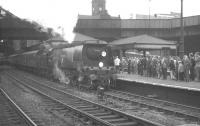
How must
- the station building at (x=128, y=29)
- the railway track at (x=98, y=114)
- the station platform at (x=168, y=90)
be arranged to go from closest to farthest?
the railway track at (x=98, y=114)
the station platform at (x=168, y=90)
the station building at (x=128, y=29)

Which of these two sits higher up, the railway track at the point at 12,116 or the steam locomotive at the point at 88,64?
the steam locomotive at the point at 88,64

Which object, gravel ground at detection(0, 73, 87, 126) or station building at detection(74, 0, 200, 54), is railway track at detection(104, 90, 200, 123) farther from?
station building at detection(74, 0, 200, 54)

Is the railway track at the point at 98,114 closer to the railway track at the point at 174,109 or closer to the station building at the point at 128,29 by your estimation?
the railway track at the point at 174,109

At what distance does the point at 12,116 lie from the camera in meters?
11.1

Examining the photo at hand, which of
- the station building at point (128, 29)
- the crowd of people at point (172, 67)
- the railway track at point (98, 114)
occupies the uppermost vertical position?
the station building at point (128, 29)

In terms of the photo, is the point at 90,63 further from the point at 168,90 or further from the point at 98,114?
the point at 98,114

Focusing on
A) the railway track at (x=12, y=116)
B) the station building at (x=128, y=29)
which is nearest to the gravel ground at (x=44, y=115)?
the railway track at (x=12, y=116)

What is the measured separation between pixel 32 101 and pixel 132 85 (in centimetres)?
626

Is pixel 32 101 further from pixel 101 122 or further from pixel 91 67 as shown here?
pixel 101 122

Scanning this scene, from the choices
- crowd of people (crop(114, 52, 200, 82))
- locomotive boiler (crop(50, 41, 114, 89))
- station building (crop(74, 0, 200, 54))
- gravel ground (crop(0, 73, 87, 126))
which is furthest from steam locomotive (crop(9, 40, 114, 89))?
station building (crop(74, 0, 200, 54))

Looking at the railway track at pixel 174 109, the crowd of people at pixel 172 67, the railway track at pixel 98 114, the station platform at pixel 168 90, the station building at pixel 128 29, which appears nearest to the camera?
the railway track at pixel 98 114

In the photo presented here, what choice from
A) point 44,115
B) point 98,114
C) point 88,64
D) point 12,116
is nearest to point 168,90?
point 98,114

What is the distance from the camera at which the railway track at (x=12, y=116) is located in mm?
9828

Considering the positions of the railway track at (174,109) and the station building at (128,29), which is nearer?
the railway track at (174,109)
